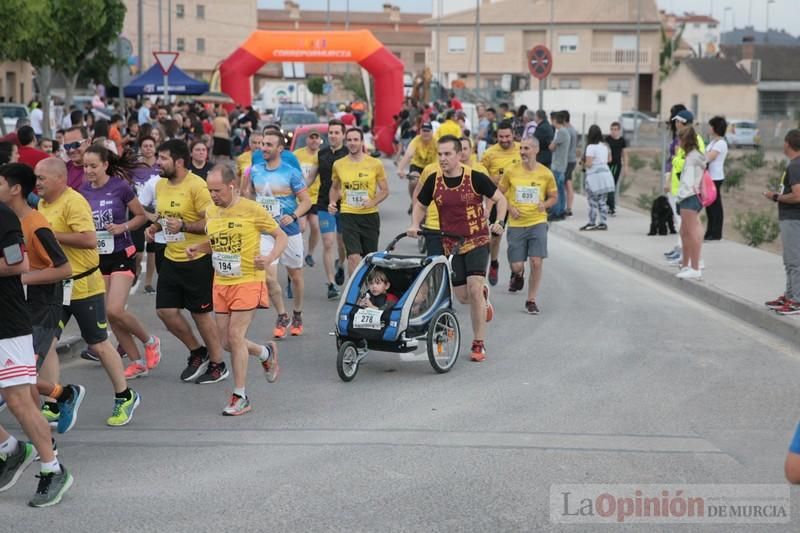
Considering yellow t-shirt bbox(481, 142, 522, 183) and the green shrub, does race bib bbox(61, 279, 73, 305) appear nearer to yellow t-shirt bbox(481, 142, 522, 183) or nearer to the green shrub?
yellow t-shirt bbox(481, 142, 522, 183)

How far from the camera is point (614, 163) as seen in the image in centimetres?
2403

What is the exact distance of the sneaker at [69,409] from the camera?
25.9ft

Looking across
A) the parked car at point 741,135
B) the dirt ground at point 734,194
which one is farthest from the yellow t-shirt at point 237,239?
the parked car at point 741,135

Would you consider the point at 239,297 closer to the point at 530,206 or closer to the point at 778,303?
the point at 530,206

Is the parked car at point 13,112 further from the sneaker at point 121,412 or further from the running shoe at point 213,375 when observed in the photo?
the sneaker at point 121,412

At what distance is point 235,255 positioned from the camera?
8.83 meters

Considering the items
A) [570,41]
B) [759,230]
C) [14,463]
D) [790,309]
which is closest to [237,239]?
[14,463]

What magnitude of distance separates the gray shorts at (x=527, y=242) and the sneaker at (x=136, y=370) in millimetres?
4829

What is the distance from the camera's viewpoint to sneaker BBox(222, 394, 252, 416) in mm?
8558

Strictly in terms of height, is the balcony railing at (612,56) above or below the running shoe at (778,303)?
above

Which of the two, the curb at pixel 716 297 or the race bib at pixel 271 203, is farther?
the race bib at pixel 271 203

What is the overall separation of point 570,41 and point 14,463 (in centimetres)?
7795

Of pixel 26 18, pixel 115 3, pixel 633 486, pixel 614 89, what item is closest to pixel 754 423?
pixel 633 486

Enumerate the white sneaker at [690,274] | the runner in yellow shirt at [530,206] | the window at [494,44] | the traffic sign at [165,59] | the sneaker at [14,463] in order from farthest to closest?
1. the window at [494,44]
2. the traffic sign at [165,59]
3. the white sneaker at [690,274]
4. the runner in yellow shirt at [530,206]
5. the sneaker at [14,463]
